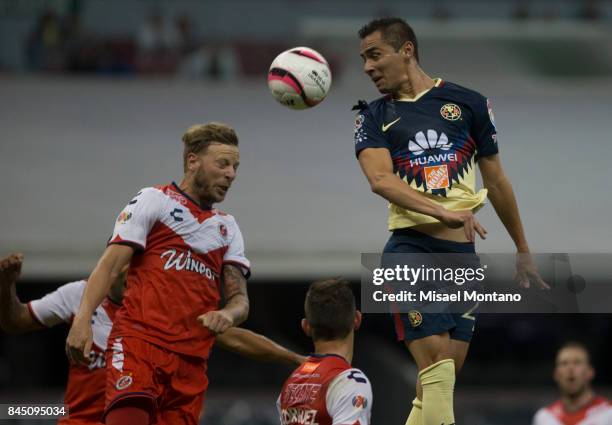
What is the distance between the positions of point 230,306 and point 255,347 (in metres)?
0.56

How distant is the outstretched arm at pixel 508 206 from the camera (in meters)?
5.82

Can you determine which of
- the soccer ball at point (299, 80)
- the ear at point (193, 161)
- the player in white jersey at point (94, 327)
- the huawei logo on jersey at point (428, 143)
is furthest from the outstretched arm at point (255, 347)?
the soccer ball at point (299, 80)

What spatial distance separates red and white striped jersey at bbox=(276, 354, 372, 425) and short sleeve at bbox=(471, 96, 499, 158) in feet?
5.16

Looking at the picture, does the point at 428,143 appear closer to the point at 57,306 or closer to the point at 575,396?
the point at 57,306

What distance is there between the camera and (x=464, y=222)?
5062 millimetres

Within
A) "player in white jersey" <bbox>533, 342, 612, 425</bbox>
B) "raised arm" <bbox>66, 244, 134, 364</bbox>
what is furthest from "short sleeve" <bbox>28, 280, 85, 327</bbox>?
"player in white jersey" <bbox>533, 342, 612, 425</bbox>

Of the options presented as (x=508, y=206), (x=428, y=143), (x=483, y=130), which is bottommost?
(x=508, y=206)

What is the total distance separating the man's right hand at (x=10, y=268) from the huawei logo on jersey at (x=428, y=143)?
2257mm

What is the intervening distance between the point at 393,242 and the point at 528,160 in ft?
35.3

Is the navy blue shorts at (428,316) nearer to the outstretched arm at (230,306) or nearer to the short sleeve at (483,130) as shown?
the short sleeve at (483,130)

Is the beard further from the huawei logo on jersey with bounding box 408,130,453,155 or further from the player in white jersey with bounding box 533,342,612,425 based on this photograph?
the player in white jersey with bounding box 533,342,612,425

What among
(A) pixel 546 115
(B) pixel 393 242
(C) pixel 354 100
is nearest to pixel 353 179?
(C) pixel 354 100

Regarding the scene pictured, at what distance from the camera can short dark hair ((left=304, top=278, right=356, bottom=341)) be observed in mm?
4988

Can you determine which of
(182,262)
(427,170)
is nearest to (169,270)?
(182,262)
